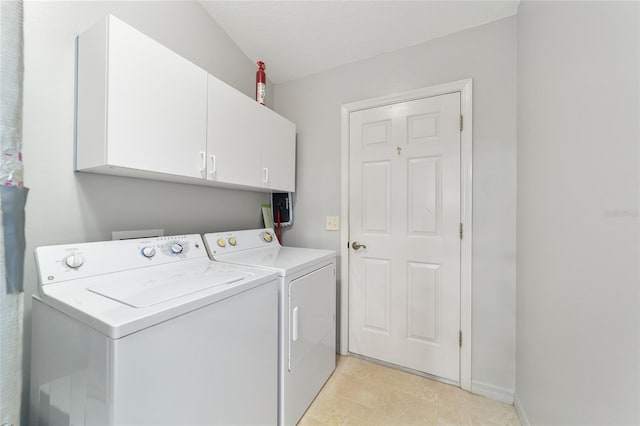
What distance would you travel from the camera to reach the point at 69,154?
3.88 feet

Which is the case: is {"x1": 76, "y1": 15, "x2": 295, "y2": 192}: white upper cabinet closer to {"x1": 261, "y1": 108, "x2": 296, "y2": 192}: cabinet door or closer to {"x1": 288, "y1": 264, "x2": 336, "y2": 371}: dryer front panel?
{"x1": 261, "y1": 108, "x2": 296, "y2": 192}: cabinet door

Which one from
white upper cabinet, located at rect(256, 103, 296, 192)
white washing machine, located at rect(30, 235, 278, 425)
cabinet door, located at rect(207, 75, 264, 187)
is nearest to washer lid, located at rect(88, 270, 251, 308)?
white washing machine, located at rect(30, 235, 278, 425)

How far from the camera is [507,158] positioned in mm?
1639

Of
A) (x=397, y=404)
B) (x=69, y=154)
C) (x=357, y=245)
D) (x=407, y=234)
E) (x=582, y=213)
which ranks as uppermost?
(x=69, y=154)

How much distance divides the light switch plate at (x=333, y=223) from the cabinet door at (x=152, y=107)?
3.82ft

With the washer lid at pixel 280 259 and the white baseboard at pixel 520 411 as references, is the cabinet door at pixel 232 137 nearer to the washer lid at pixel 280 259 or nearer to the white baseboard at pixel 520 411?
the washer lid at pixel 280 259

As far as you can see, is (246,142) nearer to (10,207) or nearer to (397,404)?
(10,207)

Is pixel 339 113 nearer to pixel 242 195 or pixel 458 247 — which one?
pixel 242 195

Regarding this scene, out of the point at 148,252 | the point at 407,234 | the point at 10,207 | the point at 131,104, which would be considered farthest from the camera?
the point at 407,234

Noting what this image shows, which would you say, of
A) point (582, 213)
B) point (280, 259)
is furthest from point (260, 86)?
point (582, 213)

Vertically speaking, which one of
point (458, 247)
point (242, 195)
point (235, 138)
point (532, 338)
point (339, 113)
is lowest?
point (532, 338)

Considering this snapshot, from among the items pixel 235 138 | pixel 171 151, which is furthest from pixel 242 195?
pixel 171 151

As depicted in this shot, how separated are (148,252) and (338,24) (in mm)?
1965

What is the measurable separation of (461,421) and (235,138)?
2.24 m
